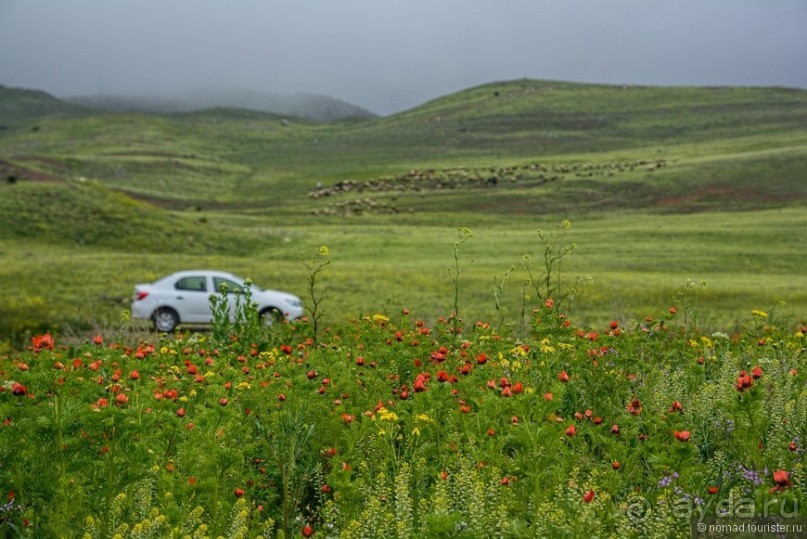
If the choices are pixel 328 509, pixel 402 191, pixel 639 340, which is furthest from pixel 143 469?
pixel 402 191

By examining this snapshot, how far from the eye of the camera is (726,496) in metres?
3.68

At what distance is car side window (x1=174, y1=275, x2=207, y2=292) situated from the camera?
19609 mm

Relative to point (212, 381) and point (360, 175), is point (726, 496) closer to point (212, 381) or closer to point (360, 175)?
point (212, 381)

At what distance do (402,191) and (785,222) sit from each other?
1598 inches

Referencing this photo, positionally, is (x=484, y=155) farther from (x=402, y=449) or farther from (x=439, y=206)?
(x=402, y=449)

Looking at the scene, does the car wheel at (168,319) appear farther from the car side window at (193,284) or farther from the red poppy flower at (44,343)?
the red poppy flower at (44,343)

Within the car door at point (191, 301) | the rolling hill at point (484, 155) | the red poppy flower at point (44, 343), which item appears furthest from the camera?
the rolling hill at point (484, 155)

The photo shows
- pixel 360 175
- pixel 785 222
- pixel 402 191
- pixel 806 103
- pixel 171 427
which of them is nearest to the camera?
pixel 171 427

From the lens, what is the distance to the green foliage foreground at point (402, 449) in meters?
3.42

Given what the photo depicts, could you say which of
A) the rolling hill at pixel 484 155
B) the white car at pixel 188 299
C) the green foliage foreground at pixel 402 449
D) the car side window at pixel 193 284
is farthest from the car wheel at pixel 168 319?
the rolling hill at pixel 484 155

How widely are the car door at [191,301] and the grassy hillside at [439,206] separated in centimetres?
185

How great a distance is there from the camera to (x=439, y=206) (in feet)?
216

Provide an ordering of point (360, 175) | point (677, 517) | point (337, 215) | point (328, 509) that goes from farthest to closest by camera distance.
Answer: point (360, 175)
point (337, 215)
point (328, 509)
point (677, 517)

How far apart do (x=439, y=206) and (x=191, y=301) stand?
4769cm
